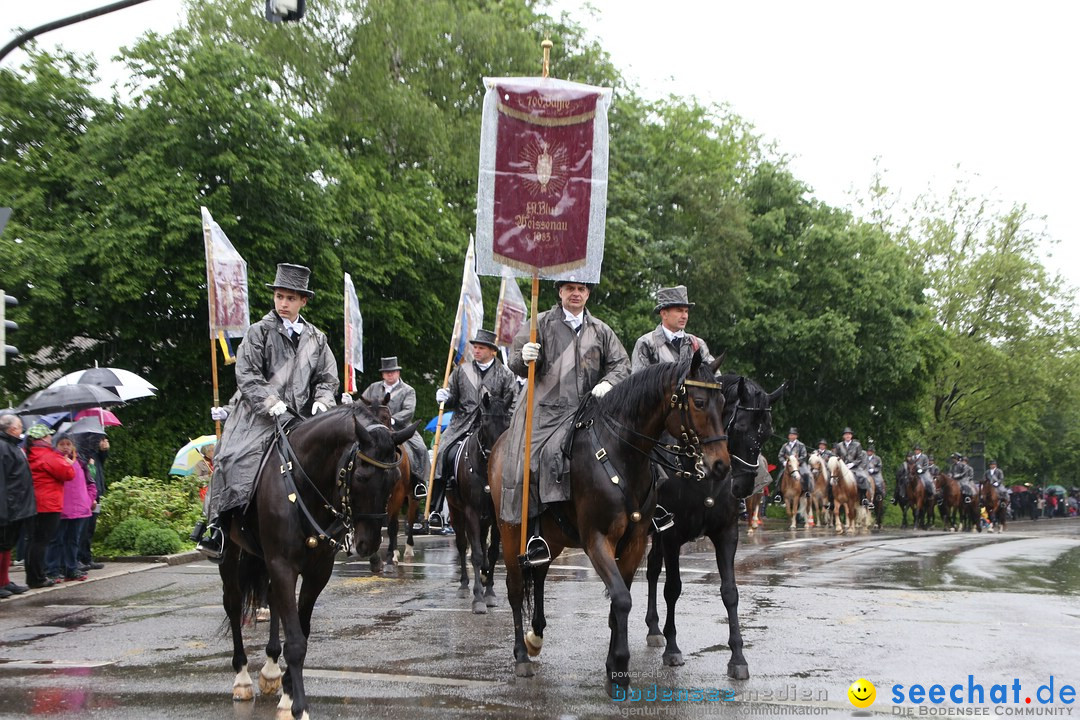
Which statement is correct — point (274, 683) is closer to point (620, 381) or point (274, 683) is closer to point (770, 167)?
point (620, 381)

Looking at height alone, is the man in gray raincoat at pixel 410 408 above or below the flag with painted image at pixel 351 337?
below

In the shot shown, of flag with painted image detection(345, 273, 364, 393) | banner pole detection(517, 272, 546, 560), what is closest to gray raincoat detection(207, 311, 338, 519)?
banner pole detection(517, 272, 546, 560)

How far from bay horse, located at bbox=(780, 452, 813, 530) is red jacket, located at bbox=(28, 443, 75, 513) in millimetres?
21603

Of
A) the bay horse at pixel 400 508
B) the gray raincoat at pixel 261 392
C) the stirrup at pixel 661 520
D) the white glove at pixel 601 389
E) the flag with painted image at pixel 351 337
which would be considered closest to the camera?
the gray raincoat at pixel 261 392

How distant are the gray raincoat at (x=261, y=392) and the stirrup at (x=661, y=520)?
2631 millimetres

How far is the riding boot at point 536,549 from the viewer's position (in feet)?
28.7

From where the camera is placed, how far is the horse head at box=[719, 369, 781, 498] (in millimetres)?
9469

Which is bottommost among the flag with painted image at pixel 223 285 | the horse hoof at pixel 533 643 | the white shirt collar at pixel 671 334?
the horse hoof at pixel 533 643

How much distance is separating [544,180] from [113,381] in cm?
1227

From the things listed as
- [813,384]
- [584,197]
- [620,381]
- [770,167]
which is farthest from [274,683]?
[770,167]

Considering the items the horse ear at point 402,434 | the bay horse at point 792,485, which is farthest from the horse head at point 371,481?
the bay horse at point 792,485

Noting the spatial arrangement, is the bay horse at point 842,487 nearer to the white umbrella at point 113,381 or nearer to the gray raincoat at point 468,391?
the white umbrella at point 113,381

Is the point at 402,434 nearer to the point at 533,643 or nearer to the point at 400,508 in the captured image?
the point at 533,643

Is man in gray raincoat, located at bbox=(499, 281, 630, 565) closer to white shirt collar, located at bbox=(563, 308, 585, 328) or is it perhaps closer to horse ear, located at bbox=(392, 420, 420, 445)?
white shirt collar, located at bbox=(563, 308, 585, 328)
